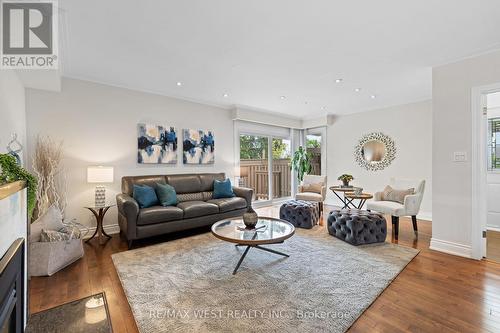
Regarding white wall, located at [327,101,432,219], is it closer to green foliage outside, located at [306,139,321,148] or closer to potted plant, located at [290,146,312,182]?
green foliage outside, located at [306,139,321,148]

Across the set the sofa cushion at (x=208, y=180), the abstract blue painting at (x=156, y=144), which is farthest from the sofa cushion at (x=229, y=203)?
the abstract blue painting at (x=156, y=144)

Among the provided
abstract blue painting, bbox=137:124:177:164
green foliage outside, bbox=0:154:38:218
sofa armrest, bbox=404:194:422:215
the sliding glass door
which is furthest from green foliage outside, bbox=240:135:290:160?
green foliage outside, bbox=0:154:38:218

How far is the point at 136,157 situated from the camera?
4.11 meters

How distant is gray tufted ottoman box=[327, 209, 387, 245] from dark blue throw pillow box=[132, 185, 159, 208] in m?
2.83

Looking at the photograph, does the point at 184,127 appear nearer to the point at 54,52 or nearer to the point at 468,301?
the point at 54,52

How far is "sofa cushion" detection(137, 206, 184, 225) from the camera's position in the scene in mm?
3153

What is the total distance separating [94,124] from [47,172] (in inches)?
38.6

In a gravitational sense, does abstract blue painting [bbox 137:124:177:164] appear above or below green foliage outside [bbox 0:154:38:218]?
above

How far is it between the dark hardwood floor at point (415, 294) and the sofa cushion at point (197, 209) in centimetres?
112

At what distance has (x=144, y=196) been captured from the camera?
351 centimetres

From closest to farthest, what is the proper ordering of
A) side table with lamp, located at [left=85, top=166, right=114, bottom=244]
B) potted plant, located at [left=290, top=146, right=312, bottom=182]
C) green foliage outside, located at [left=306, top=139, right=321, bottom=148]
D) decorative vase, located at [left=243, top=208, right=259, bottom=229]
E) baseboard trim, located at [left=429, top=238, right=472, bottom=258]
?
decorative vase, located at [left=243, top=208, right=259, bottom=229]
baseboard trim, located at [left=429, top=238, right=472, bottom=258]
side table with lamp, located at [left=85, top=166, right=114, bottom=244]
potted plant, located at [left=290, top=146, right=312, bottom=182]
green foliage outside, located at [left=306, top=139, right=321, bottom=148]

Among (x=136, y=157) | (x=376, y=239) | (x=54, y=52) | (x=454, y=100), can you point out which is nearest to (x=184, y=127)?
(x=136, y=157)

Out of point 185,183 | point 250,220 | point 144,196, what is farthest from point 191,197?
point 250,220

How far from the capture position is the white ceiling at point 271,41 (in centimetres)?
199
